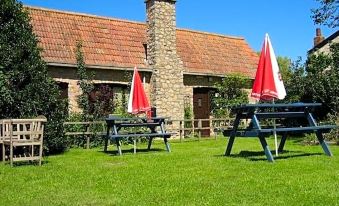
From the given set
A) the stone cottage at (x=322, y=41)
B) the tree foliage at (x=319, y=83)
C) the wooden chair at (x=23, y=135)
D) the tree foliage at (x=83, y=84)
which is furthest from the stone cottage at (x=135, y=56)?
→ the stone cottage at (x=322, y=41)

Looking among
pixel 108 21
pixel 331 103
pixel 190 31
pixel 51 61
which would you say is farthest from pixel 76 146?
pixel 190 31

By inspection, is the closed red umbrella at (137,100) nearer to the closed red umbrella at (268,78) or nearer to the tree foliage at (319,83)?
the closed red umbrella at (268,78)

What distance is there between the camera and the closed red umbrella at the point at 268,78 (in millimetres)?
8836

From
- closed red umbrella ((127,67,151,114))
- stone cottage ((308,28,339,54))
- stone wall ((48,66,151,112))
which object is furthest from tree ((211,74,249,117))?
closed red umbrella ((127,67,151,114))

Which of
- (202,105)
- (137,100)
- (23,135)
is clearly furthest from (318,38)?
(23,135)

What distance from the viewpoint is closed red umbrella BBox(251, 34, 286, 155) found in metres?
8.84

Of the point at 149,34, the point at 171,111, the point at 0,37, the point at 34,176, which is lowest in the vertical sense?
the point at 34,176

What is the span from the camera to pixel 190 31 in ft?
80.1

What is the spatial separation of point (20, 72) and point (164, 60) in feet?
29.9

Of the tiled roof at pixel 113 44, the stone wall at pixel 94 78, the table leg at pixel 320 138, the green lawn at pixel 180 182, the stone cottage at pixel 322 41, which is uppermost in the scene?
the stone cottage at pixel 322 41

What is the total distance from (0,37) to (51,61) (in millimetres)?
5789

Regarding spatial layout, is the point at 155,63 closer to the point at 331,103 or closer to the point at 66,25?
the point at 66,25

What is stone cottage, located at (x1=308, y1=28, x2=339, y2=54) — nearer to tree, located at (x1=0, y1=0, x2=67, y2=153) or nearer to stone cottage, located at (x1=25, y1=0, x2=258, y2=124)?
stone cottage, located at (x1=25, y1=0, x2=258, y2=124)

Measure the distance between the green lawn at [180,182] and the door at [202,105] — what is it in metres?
12.1
